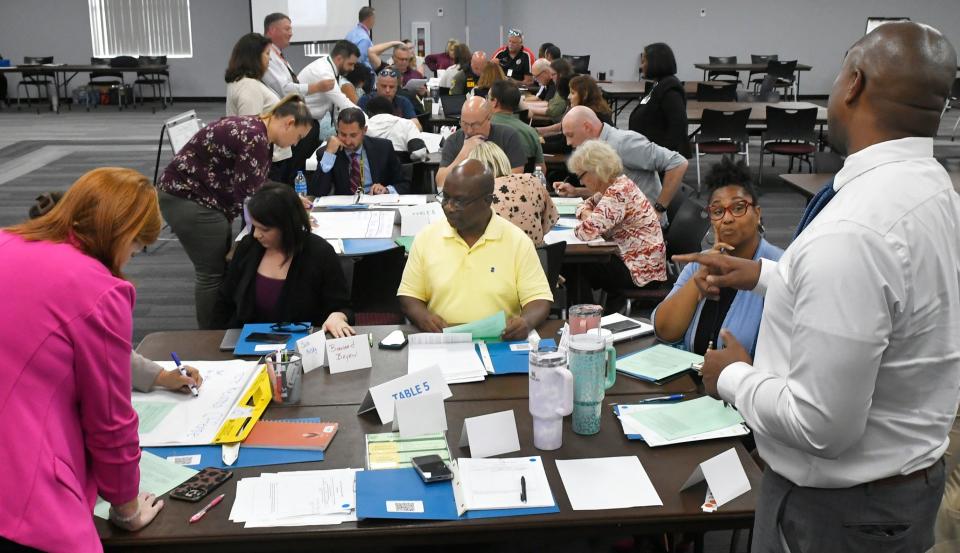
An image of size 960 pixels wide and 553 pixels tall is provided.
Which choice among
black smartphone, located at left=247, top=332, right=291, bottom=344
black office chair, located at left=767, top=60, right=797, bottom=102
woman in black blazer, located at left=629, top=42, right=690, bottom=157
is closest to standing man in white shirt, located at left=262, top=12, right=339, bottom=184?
woman in black blazer, located at left=629, top=42, right=690, bottom=157

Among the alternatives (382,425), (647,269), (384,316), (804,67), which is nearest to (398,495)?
(382,425)

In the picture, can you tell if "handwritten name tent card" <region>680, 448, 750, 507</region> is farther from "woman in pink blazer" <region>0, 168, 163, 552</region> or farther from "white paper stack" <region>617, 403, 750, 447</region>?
"woman in pink blazer" <region>0, 168, 163, 552</region>

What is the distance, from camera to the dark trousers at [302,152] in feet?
20.7

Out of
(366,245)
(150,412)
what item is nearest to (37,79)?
(366,245)

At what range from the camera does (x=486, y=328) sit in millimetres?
2820

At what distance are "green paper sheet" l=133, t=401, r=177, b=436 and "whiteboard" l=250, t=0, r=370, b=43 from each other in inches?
500

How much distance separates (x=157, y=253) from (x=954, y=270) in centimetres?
659

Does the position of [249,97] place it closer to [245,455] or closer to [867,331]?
[245,455]

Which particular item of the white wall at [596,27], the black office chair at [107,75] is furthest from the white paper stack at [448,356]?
the black office chair at [107,75]

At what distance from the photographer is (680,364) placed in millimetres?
2646

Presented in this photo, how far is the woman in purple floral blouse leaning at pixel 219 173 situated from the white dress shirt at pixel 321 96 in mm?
2561

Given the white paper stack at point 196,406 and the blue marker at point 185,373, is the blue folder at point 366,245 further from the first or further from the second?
the blue marker at point 185,373

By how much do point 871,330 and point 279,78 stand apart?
19.6 feet

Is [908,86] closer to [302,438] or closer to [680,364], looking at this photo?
[680,364]
